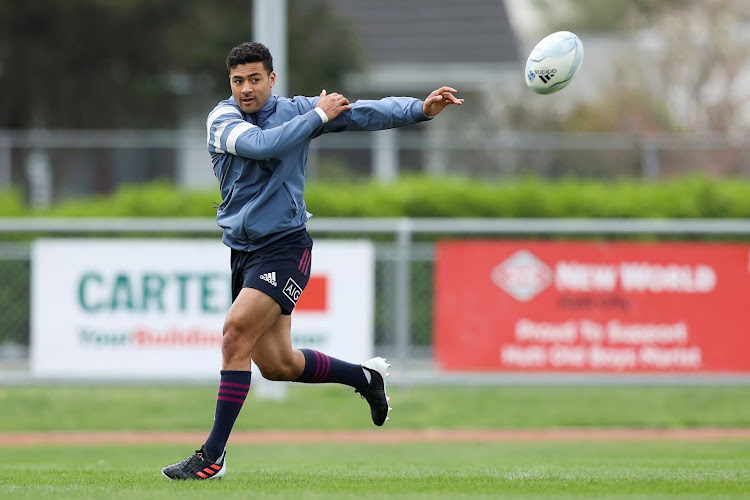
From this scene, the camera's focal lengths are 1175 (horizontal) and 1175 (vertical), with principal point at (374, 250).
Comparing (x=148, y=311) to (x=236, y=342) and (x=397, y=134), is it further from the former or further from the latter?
(x=397, y=134)

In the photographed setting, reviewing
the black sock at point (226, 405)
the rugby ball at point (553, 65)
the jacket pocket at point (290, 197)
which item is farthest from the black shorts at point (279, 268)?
the rugby ball at point (553, 65)

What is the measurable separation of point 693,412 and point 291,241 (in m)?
6.16

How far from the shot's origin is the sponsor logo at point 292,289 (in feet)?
20.3

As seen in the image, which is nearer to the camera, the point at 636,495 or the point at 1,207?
the point at 636,495

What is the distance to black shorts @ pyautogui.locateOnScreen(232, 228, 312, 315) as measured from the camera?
20.2 feet

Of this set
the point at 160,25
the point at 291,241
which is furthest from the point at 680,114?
the point at 291,241

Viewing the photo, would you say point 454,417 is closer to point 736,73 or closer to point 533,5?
point 736,73

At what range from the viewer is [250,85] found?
618 centimetres

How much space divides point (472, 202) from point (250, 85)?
310 inches

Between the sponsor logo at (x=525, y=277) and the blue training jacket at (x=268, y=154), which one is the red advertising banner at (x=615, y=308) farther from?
the blue training jacket at (x=268, y=154)

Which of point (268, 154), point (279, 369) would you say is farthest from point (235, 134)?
point (279, 369)

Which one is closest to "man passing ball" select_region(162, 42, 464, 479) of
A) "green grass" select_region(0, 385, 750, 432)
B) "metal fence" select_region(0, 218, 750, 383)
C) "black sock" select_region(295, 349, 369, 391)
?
"black sock" select_region(295, 349, 369, 391)

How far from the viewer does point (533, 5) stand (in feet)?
143

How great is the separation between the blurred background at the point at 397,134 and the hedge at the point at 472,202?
0.08 ft
